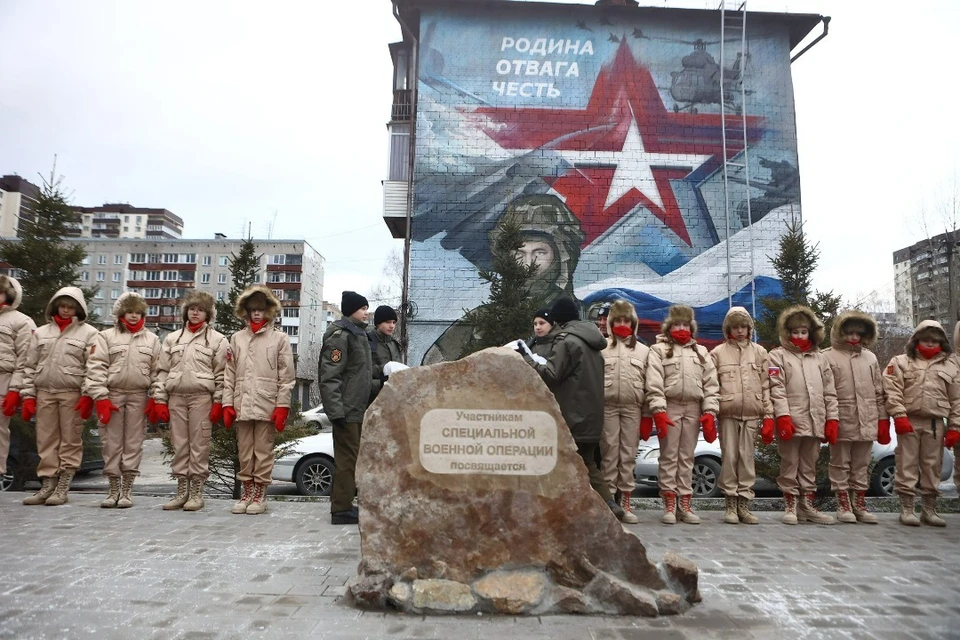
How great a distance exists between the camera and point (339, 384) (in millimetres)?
6066

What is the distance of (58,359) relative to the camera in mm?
6543

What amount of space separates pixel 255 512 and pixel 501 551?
3481 mm

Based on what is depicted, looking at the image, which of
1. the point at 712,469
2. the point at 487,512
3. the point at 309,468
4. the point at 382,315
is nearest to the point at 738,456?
the point at 712,469

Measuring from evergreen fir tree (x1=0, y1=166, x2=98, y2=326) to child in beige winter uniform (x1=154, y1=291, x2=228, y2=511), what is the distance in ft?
17.9

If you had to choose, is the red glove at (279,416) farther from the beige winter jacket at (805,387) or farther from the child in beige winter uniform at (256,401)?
the beige winter jacket at (805,387)

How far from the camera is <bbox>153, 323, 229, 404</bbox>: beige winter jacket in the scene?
6.37 metres

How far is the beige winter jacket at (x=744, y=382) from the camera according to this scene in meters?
6.35

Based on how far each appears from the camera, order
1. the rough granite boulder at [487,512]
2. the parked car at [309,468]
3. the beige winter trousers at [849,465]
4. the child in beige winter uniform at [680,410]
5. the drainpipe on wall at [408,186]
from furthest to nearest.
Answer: the drainpipe on wall at [408,186] < the parked car at [309,468] < the beige winter trousers at [849,465] < the child in beige winter uniform at [680,410] < the rough granite boulder at [487,512]

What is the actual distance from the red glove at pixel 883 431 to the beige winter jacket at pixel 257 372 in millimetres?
5965

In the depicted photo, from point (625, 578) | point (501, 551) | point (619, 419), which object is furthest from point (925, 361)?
point (501, 551)

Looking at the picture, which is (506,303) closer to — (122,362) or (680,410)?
(680,410)

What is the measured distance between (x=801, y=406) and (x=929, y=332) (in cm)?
162

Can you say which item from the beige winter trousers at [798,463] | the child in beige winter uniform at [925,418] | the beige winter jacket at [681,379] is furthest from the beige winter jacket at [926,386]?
the beige winter jacket at [681,379]

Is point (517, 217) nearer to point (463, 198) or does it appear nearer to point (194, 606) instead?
point (463, 198)
